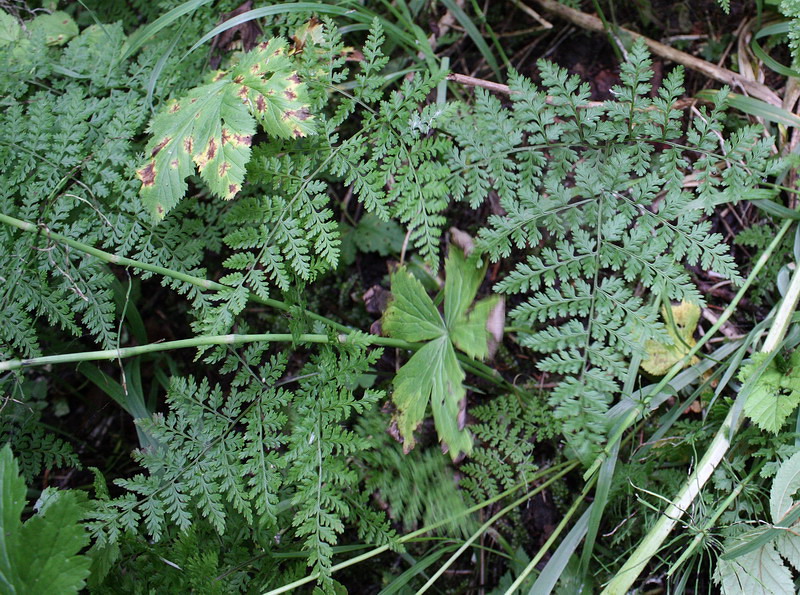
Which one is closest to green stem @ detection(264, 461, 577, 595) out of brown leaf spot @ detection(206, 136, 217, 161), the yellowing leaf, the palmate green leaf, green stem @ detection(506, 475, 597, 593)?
green stem @ detection(506, 475, 597, 593)

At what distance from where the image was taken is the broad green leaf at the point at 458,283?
2082 millimetres

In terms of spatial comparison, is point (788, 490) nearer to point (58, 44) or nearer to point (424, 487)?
point (424, 487)

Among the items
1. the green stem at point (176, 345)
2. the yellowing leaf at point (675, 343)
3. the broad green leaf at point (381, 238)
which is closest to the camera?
the green stem at point (176, 345)

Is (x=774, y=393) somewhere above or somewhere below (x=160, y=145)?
below

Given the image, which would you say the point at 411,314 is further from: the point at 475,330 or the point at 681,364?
the point at 681,364

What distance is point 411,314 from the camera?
2.10 m

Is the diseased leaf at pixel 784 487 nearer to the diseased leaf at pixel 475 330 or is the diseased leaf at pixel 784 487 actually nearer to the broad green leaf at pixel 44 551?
the diseased leaf at pixel 475 330

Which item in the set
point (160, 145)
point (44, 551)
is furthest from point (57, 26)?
point (44, 551)

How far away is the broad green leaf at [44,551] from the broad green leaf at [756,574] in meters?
1.97

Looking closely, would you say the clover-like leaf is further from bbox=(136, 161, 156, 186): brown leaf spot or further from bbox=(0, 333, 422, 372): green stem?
bbox=(136, 161, 156, 186): brown leaf spot

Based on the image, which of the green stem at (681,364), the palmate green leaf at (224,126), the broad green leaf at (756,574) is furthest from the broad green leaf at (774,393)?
the palmate green leaf at (224,126)

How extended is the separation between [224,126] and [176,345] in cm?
77

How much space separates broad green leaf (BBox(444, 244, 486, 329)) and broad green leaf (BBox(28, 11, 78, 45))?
6.78 feet

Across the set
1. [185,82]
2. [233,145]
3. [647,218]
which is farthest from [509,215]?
[185,82]
